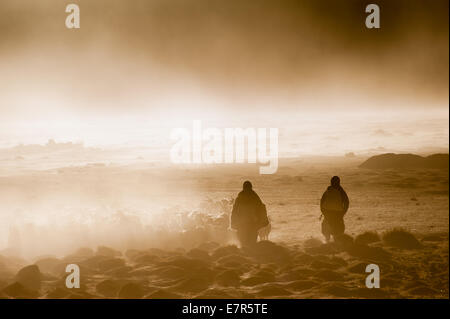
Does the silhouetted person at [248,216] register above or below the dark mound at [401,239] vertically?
above

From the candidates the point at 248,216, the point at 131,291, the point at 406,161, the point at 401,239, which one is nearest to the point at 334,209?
the point at 401,239

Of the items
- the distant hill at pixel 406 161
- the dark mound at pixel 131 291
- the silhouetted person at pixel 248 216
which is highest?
the distant hill at pixel 406 161

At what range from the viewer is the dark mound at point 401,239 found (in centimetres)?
1485

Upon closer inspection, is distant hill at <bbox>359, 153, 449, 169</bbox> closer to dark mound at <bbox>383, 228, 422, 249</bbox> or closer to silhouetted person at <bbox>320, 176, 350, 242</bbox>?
dark mound at <bbox>383, 228, 422, 249</bbox>

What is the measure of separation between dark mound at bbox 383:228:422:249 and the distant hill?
4617cm

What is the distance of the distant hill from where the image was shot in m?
60.6

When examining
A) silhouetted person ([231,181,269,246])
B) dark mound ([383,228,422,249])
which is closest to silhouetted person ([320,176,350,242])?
dark mound ([383,228,422,249])

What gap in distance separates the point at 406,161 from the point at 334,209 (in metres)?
52.0

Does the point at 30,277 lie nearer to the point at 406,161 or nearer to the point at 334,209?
the point at 334,209

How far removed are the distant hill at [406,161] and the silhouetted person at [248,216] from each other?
4846 cm

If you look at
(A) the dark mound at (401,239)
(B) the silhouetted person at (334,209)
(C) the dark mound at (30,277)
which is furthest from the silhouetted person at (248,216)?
(C) the dark mound at (30,277)

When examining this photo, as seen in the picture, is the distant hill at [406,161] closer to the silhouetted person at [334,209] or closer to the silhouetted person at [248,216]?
the silhouetted person at [334,209]
